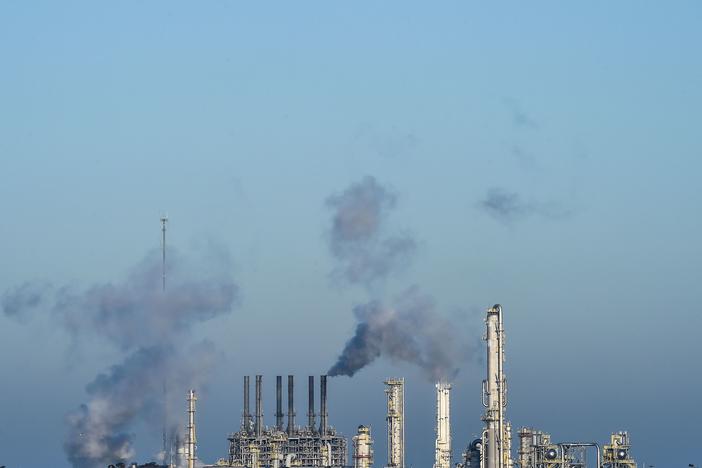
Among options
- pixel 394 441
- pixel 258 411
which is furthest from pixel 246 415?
pixel 394 441

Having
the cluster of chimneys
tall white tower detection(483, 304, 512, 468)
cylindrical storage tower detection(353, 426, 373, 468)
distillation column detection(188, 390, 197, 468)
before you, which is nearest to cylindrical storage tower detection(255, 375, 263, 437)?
the cluster of chimneys

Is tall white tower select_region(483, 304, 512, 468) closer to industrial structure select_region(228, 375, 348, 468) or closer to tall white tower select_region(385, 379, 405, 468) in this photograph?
tall white tower select_region(385, 379, 405, 468)

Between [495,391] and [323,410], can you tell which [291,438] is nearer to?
[323,410]

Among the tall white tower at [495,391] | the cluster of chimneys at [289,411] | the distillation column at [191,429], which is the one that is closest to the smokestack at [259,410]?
the cluster of chimneys at [289,411]

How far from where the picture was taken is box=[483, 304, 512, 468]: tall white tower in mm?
80562

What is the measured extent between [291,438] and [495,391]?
70.5m

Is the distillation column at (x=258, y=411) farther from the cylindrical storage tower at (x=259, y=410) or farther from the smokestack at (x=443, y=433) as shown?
the smokestack at (x=443, y=433)

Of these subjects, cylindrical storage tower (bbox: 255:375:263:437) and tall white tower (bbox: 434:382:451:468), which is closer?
tall white tower (bbox: 434:382:451:468)

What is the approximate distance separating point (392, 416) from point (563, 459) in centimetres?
1292

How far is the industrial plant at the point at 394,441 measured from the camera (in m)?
81.5

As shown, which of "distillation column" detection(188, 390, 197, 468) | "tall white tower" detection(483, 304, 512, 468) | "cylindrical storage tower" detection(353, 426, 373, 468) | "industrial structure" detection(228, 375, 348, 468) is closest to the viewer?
"tall white tower" detection(483, 304, 512, 468)

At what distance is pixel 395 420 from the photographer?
119 m

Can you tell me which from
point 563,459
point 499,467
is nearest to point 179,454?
point 563,459

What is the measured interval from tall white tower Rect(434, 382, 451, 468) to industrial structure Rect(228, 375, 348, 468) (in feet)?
78.7
